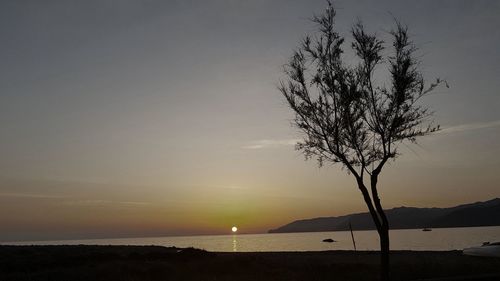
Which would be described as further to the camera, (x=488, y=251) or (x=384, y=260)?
(x=488, y=251)

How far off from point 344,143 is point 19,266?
1227 inches

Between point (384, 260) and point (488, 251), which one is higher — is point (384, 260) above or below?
above

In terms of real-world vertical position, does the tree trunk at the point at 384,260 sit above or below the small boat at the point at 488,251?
above

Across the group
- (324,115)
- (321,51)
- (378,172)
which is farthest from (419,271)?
(321,51)

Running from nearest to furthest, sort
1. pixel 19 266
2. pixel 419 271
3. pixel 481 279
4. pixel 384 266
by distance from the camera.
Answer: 1. pixel 481 279
2. pixel 384 266
3. pixel 419 271
4. pixel 19 266

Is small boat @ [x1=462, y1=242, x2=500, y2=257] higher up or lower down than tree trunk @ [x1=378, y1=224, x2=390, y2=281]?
lower down

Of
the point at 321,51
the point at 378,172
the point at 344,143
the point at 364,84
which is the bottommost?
the point at 378,172

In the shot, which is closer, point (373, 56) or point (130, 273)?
point (373, 56)

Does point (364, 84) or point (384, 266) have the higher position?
point (364, 84)

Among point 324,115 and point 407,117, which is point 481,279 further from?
point 324,115

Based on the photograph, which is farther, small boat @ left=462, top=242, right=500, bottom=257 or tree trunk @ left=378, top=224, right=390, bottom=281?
small boat @ left=462, top=242, right=500, bottom=257

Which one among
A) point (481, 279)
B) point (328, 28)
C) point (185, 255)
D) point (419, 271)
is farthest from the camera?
point (185, 255)

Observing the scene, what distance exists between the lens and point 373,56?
946 inches

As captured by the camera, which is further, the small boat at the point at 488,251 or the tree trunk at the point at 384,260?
A: the small boat at the point at 488,251
